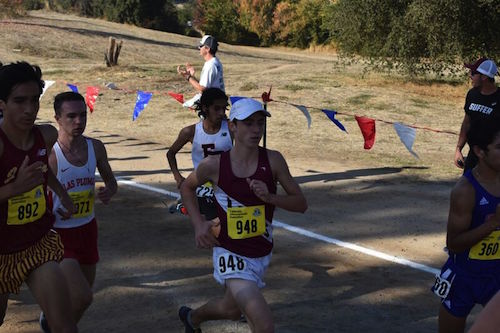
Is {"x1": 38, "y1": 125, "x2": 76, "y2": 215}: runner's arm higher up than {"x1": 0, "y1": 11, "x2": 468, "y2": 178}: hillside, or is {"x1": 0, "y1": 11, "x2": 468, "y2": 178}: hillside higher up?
{"x1": 38, "y1": 125, "x2": 76, "y2": 215}: runner's arm

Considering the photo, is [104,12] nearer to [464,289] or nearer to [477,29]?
[477,29]

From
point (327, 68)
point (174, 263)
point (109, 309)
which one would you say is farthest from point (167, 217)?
point (327, 68)

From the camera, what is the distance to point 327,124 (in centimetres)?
1684

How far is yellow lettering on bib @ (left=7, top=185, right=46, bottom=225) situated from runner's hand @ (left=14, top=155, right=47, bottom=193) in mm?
142

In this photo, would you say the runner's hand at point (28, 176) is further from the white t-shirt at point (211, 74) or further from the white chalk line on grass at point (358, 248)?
the white t-shirt at point (211, 74)

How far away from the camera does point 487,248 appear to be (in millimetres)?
4223

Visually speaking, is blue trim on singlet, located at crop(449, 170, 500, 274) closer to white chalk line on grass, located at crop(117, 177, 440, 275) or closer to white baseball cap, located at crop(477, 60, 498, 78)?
white chalk line on grass, located at crop(117, 177, 440, 275)

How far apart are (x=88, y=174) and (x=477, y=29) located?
18335mm

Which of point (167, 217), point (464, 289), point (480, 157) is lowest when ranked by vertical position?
point (167, 217)

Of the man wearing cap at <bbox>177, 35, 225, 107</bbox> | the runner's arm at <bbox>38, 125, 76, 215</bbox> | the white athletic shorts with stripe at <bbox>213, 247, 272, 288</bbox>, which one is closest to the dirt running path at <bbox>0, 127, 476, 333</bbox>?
the white athletic shorts with stripe at <bbox>213, 247, 272, 288</bbox>

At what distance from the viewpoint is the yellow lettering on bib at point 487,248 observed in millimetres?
4215

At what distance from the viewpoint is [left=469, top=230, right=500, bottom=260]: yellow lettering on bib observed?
4215mm

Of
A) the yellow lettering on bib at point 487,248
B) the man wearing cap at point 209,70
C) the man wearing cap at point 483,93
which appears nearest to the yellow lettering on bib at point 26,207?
the yellow lettering on bib at point 487,248

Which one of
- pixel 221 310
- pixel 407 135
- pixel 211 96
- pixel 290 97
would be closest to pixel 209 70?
pixel 407 135
